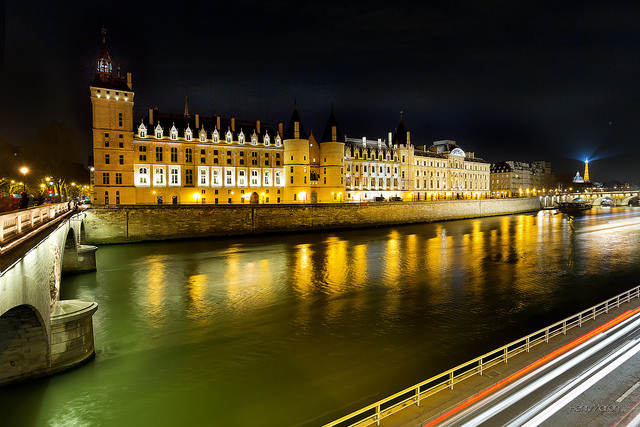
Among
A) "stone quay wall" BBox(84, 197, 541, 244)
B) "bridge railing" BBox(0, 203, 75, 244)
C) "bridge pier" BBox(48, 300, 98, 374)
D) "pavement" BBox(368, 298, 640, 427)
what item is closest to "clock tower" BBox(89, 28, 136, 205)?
"stone quay wall" BBox(84, 197, 541, 244)

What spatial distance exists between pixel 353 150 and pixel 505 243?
39.1 meters

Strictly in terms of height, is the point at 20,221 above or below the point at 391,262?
above

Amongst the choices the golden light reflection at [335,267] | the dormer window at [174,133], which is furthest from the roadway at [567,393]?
the dormer window at [174,133]

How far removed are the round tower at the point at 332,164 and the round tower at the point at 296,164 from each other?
4.57 meters

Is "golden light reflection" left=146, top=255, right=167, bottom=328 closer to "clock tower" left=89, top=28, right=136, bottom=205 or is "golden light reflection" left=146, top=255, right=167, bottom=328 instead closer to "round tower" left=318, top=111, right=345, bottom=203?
"clock tower" left=89, top=28, right=136, bottom=205

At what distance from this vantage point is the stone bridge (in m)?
7.86

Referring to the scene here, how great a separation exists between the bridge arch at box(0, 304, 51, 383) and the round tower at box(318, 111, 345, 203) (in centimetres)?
5409

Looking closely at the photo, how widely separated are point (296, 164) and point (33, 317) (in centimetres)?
5153

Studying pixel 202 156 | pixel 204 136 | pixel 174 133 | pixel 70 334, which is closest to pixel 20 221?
pixel 70 334

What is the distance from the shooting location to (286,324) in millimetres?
15703

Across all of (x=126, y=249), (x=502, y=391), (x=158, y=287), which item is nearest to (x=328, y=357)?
(x=502, y=391)

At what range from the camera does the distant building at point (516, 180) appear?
12550 centimetres

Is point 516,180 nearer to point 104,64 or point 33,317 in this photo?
point 104,64

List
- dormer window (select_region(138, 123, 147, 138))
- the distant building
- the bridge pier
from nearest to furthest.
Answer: the bridge pier
dormer window (select_region(138, 123, 147, 138))
the distant building
